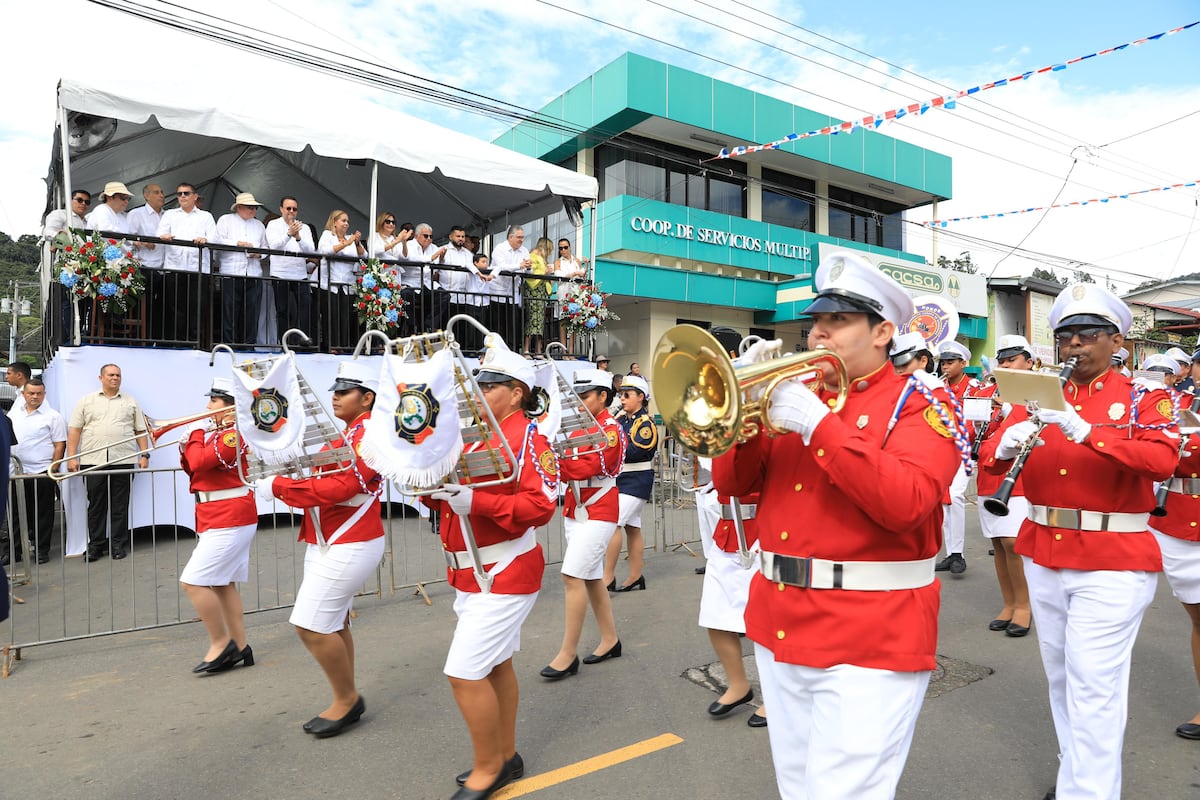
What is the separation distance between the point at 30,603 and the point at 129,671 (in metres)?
2.33

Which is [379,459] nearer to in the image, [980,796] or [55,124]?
[980,796]

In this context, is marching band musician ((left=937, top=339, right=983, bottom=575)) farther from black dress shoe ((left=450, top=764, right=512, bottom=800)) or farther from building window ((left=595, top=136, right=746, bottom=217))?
building window ((left=595, top=136, right=746, bottom=217))

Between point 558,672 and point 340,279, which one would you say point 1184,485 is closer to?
point 558,672

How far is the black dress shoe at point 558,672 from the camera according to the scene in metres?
5.16

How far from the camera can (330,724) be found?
429cm

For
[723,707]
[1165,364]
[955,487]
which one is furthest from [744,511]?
[1165,364]

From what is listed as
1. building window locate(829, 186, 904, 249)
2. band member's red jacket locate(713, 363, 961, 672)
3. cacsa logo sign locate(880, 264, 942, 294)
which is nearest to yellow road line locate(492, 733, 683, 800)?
band member's red jacket locate(713, 363, 961, 672)

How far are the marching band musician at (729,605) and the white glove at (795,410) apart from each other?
243cm

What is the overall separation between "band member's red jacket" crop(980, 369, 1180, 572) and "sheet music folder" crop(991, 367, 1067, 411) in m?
0.23

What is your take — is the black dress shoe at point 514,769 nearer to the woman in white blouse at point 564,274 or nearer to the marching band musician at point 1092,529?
the marching band musician at point 1092,529

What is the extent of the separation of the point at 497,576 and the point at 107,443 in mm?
6667

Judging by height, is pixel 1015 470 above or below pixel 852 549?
above

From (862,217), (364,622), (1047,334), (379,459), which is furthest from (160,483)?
(1047,334)

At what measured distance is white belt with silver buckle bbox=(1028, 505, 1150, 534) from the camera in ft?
10.9
